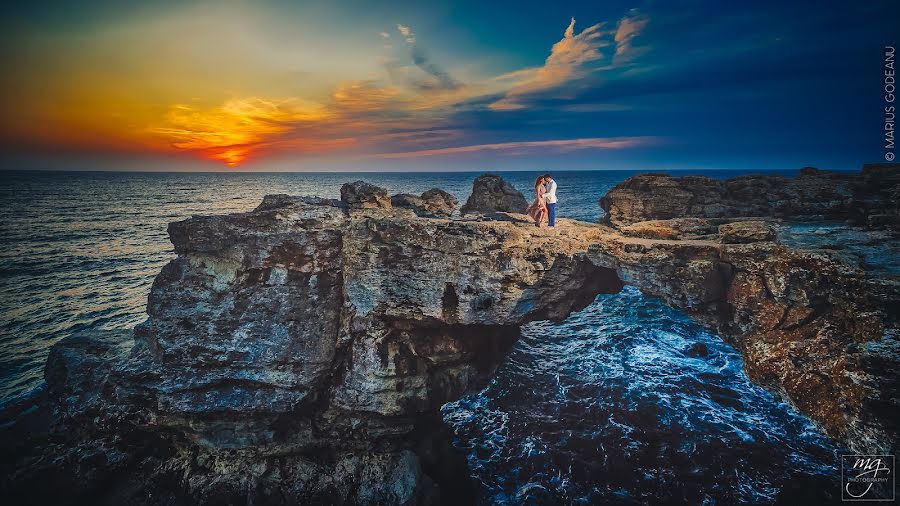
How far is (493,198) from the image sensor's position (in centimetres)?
2567

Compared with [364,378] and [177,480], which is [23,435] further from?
[364,378]

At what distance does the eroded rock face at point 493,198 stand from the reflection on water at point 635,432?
1005 cm

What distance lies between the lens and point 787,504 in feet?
40.5

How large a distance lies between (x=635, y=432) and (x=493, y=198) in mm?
16460

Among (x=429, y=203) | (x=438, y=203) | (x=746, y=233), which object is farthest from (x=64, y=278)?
(x=746, y=233)

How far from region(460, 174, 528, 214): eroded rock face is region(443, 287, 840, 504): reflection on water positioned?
1005 centimetres

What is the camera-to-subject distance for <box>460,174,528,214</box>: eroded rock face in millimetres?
25312

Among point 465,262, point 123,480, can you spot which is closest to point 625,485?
point 465,262

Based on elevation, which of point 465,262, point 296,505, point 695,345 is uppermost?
point 465,262

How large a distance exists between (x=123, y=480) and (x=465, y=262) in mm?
15748
